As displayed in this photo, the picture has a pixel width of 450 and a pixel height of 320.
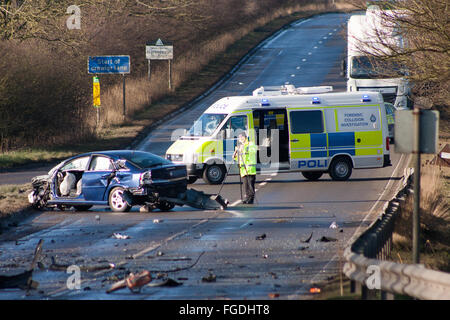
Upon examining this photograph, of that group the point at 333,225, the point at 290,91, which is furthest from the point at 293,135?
the point at 333,225

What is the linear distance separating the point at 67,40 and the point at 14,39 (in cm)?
240

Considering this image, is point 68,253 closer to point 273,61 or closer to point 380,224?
point 380,224

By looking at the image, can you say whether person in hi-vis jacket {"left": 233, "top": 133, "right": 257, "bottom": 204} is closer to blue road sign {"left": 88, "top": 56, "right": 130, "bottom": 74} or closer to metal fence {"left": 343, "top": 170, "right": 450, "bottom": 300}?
metal fence {"left": 343, "top": 170, "right": 450, "bottom": 300}

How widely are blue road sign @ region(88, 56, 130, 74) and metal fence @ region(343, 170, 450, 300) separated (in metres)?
25.4

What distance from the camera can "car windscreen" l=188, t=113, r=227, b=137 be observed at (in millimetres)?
23016

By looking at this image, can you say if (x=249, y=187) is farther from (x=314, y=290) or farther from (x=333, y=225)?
(x=314, y=290)

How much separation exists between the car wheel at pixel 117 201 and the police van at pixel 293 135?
4653 millimetres

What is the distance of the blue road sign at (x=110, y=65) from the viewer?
35.0m

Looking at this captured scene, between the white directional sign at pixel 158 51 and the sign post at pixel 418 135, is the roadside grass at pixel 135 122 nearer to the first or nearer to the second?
the white directional sign at pixel 158 51

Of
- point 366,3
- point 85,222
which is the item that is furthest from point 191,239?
point 366,3

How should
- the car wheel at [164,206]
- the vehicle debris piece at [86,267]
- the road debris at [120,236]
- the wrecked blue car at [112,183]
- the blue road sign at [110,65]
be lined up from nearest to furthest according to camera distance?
the vehicle debris piece at [86,267], the road debris at [120,236], the wrecked blue car at [112,183], the car wheel at [164,206], the blue road sign at [110,65]

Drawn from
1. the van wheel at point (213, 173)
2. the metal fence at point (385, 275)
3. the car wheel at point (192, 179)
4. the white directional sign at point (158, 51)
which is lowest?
the metal fence at point (385, 275)

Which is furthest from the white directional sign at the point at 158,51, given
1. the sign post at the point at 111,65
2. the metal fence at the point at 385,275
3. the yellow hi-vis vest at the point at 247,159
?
the metal fence at the point at 385,275

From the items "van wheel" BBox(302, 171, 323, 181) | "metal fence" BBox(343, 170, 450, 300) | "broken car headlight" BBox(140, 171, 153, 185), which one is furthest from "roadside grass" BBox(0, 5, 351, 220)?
"metal fence" BBox(343, 170, 450, 300)
